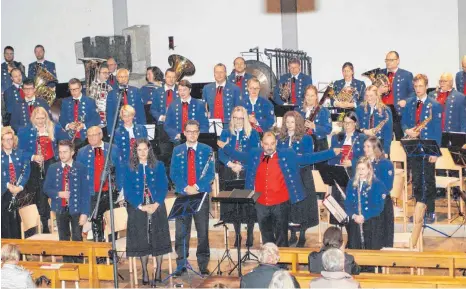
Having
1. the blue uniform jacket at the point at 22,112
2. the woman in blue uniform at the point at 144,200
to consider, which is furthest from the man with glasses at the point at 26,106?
the woman in blue uniform at the point at 144,200

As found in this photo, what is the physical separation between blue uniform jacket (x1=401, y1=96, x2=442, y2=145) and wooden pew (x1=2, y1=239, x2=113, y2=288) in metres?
3.58

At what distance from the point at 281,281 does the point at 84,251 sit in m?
3.09

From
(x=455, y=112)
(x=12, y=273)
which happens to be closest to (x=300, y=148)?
(x=455, y=112)

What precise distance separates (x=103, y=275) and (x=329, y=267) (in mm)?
3013

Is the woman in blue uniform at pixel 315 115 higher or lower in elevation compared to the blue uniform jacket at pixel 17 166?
higher

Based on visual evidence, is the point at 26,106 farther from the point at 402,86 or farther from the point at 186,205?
the point at 402,86

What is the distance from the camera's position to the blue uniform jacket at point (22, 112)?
40.6 feet

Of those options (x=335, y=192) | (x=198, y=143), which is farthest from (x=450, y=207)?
(x=198, y=143)

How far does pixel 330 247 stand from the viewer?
790cm

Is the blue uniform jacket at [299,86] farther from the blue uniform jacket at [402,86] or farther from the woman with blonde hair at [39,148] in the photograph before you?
the woman with blonde hair at [39,148]

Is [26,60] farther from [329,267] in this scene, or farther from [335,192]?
[329,267]

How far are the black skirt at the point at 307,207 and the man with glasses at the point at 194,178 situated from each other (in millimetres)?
886

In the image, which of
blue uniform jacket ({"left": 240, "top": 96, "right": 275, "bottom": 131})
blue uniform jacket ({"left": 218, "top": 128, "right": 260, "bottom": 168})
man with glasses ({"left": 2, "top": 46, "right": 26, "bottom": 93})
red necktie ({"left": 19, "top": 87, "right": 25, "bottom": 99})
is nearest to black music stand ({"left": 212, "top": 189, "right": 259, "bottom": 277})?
blue uniform jacket ({"left": 218, "top": 128, "right": 260, "bottom": 168})

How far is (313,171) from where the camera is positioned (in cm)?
1080
